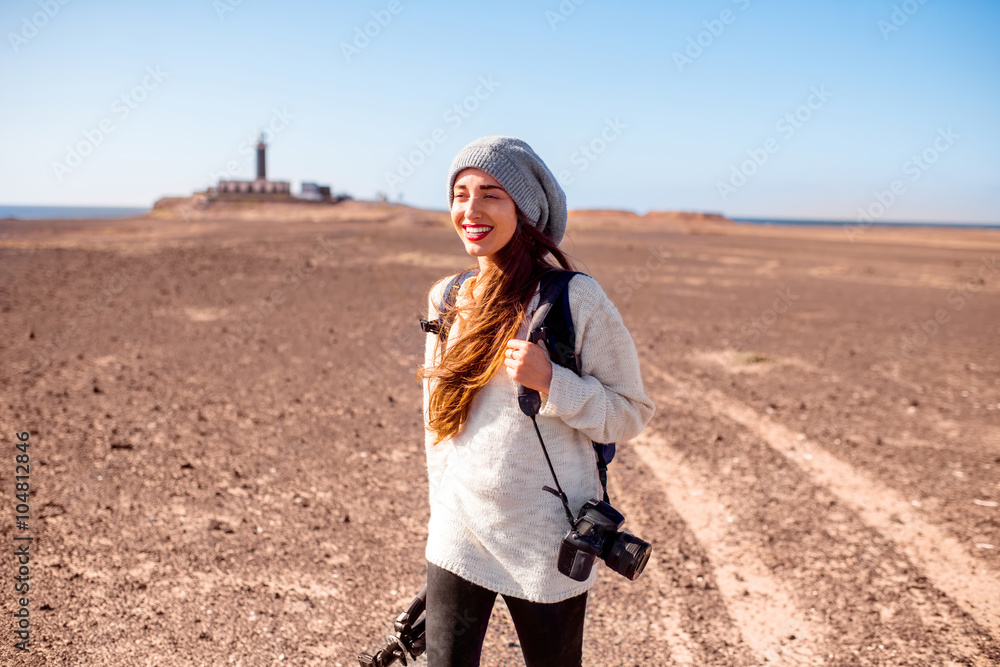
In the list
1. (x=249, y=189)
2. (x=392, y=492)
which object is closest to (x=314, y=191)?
(x=249, y=189)

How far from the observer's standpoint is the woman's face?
5.78ft

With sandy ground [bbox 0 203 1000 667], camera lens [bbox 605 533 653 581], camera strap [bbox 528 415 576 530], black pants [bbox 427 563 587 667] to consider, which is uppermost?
camera strap [bbox 528 415 576 530]

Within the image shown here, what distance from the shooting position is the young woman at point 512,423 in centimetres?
174

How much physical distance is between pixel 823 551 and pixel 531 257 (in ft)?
10.8

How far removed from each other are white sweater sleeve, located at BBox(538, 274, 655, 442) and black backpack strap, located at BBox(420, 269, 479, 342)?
0.39 m

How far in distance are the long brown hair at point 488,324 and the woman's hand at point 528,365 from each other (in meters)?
0.06

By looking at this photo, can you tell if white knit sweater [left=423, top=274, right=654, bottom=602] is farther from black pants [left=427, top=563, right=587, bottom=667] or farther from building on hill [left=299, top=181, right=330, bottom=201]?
building on hill [left=299, top=181, right=330, bottom=201]

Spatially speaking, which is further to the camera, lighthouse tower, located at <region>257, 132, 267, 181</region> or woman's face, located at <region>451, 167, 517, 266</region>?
lighthouse tower, located at <region>257, 132, 267, 181</region>

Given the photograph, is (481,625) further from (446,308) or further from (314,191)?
(314,191)

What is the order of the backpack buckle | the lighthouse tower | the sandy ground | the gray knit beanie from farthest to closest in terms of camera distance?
the lighthouse tower, the sandy ground, the backpack buckle, the gray knit beanie

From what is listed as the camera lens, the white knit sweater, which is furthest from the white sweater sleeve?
the camera lens

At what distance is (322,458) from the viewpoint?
5.18 metres

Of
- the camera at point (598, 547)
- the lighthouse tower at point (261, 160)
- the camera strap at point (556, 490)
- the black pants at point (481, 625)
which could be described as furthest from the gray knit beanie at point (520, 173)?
the lighthouse tower at point (261, 160)

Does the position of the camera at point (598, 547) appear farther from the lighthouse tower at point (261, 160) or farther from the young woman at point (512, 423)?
the lighthouse tower at point (261, 160)
